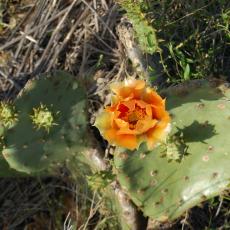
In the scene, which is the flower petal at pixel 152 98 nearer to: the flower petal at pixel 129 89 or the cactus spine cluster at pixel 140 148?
the flower petal at pixel 129 89

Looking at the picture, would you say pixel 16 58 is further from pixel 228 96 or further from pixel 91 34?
pixel 228 96

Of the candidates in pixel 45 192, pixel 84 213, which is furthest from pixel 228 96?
pixel 45 192


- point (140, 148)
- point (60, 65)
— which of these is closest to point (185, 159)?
point (140, 148)

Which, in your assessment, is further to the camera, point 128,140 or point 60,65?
point 60,65

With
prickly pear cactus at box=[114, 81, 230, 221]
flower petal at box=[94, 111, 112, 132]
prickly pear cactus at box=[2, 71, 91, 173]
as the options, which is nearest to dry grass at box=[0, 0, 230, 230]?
prickly pear cactus at box=[2, 71, 91, 173]

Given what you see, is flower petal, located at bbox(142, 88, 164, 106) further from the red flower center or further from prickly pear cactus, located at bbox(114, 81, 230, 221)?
prickly pear cactus, located at bbox(114, 81, 230, 221)

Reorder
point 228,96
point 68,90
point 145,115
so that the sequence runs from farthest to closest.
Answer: point 68,90 → point 228,96 → point 145,115

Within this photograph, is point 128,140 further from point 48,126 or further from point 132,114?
point 48,126
